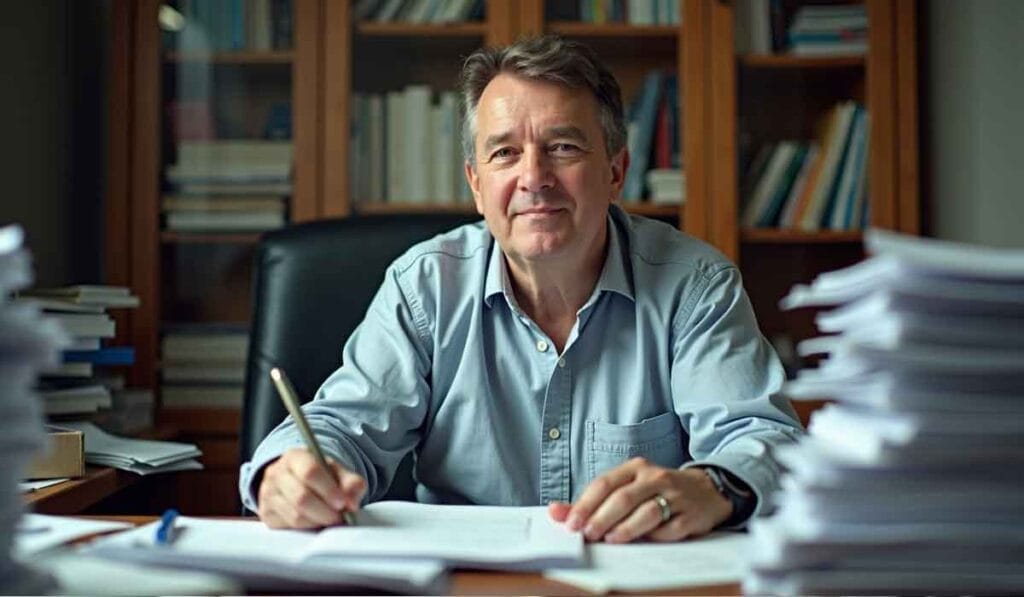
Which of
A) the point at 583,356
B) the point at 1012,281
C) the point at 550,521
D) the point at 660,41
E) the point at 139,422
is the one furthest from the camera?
the point at 660,41

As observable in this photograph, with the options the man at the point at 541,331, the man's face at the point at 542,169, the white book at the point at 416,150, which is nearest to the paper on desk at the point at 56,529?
the man at the point at 541,331

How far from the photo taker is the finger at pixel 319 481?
1.04 meters

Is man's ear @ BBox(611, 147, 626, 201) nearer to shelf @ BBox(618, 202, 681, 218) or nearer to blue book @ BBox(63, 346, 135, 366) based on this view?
shelf @ BBox(618, 202, 681, 218)

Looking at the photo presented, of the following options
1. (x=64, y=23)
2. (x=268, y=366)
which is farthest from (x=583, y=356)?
(x=64, y=23)

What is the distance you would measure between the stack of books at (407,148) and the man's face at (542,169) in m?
0.97

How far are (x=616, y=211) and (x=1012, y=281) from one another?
1100 mm

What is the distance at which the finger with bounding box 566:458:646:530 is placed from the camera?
99cm

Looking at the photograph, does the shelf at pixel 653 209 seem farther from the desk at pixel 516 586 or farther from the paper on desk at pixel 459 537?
the desk at pixel 516 586

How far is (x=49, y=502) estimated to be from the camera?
1313 mm

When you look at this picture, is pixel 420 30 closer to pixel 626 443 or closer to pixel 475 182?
pixel 475 182

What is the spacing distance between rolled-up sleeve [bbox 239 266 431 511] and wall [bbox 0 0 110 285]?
1.07 meters

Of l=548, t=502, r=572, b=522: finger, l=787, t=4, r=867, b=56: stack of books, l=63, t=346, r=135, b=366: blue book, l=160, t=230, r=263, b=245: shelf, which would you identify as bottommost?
l=548, t=502, r=572, b=522: finger

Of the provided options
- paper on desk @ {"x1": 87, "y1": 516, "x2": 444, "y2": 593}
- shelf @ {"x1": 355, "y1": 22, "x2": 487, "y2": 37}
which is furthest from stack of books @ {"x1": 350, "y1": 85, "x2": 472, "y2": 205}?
paper on desk @ {"x1": 87, "y1": 516, "x2": 444, "y2": 593}

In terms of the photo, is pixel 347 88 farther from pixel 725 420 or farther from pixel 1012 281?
pixel 1012 281
